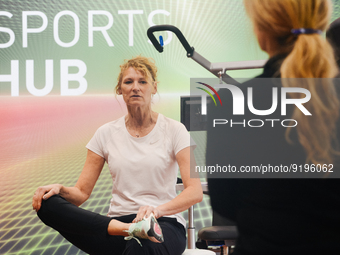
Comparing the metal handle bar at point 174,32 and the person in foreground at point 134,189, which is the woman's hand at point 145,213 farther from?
the metal handle bar at point 174,32

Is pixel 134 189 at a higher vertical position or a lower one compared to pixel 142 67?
lower

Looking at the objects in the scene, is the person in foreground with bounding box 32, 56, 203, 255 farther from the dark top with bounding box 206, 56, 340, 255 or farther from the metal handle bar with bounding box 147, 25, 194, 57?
the dark top with bounding box 206, 56, 340, 255

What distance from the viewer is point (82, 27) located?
250 centimetres

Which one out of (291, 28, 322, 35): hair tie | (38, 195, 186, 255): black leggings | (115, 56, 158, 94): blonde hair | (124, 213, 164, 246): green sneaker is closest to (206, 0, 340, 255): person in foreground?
(291, 28, 322, 35): hair tie

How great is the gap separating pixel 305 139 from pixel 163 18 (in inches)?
83.9

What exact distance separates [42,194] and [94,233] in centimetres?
28

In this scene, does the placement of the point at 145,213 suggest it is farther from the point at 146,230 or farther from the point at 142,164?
the point at 142,164

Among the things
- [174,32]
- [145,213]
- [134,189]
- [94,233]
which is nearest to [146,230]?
[145,213]

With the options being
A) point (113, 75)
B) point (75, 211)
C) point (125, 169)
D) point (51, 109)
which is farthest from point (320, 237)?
point (51, 109)

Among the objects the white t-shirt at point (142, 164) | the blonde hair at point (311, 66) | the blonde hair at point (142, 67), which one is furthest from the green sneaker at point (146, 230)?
the blonde hair at point (142, 67)

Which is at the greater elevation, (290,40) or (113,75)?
(113,75)

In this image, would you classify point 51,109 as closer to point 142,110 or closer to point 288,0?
point 142,110

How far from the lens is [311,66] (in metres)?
0.50

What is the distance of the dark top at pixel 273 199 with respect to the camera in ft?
1.61
